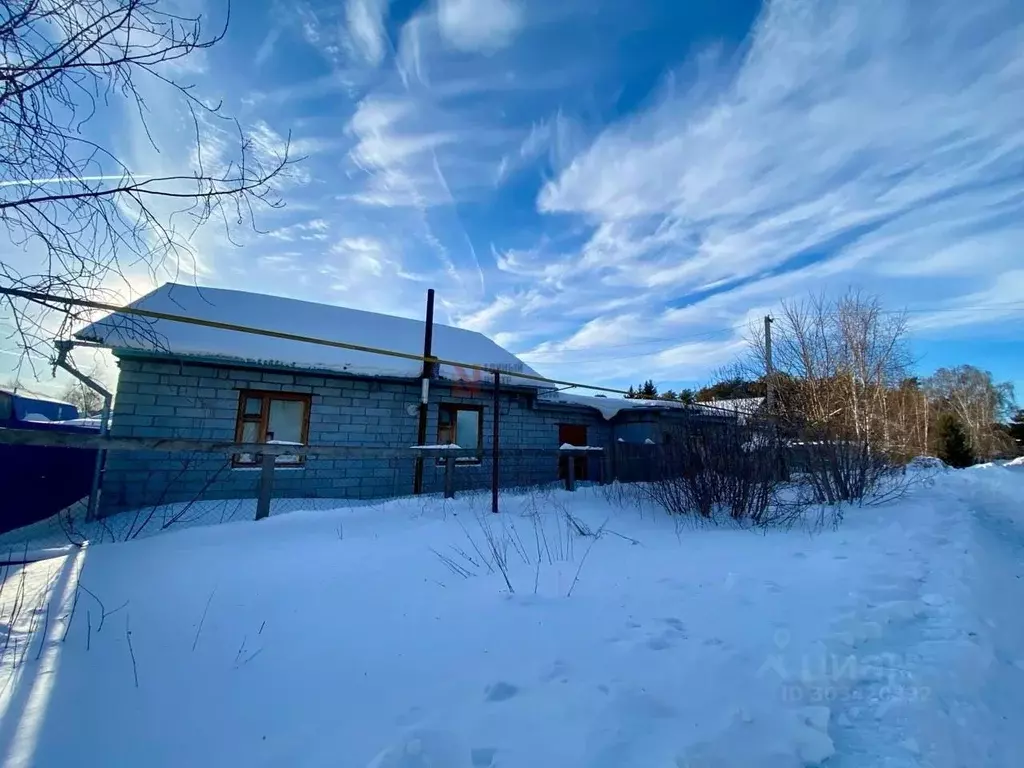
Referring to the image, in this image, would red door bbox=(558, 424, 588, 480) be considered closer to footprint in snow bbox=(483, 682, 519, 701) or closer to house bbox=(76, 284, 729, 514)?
house bbox=(76, 284, 729, 514)

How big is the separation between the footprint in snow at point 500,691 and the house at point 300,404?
16.2 feet

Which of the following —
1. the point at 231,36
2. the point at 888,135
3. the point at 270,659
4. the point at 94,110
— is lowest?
the point at 270,659

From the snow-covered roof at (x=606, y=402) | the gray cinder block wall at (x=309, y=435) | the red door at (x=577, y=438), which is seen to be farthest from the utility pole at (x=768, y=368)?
the gray cinder block wall at (x=309, y=435)

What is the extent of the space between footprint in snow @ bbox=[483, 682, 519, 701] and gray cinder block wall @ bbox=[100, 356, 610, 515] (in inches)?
198

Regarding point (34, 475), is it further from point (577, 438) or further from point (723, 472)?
point (577, 438)

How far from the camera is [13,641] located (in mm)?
2111

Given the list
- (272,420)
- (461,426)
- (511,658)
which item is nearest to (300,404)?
(272,420)

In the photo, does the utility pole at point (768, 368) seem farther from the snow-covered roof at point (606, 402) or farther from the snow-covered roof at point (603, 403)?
the snow-covered roof at point (603, 403)

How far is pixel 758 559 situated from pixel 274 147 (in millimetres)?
4347

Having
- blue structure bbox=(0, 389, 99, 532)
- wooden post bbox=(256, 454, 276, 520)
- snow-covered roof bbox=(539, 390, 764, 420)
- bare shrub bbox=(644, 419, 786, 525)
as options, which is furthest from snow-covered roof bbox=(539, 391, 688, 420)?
blue structure bbox=(0, 389, 99, 532)

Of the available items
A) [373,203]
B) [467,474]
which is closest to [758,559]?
[373,203]

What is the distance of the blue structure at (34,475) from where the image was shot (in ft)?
18.6

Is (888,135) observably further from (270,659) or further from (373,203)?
(270,659)

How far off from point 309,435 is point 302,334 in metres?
2.68
